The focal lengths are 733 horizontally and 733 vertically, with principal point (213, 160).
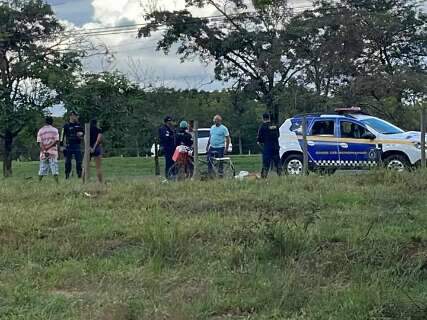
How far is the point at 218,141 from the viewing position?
1692 centimetres

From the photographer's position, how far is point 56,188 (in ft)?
42.3

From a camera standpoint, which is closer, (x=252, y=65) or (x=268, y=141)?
(x=268, y=141)

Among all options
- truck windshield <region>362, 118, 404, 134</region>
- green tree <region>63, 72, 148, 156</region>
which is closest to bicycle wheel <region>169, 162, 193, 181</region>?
truck windshield <region>362, 118, 404, 134</region>

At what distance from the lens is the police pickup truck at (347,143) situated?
17422 mm

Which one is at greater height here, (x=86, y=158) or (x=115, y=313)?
(x=86, y=158)

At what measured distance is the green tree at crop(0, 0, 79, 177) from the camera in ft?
95.9

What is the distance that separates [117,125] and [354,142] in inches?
568

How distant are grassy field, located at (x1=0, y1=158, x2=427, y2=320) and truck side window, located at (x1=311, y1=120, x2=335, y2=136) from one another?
658 cm

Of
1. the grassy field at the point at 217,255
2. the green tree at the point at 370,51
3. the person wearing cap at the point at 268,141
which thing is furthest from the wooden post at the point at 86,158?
the green tree at the point at 370,51

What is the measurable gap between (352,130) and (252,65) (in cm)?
1661

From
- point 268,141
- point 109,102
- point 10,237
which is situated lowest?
point 10,237

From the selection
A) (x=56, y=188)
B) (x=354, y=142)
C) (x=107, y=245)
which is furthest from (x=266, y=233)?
(x=354, y=142)

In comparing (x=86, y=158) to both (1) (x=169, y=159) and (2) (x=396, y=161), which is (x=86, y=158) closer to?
(1) (x=169, y=159)

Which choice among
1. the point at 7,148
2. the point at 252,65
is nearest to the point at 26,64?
the point at 7,148
